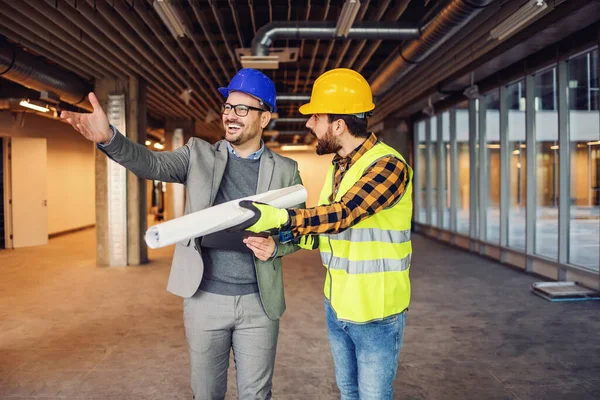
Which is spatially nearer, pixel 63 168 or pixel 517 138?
pixel 517 138

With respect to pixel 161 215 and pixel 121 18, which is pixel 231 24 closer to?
pixel 121 18

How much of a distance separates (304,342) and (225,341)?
2465 millimetres

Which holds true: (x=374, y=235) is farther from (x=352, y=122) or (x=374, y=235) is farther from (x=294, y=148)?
(x=294, y=148)

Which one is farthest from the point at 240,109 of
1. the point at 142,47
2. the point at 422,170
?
the point at 422,170

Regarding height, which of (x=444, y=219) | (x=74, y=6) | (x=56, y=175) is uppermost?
(x=74, y=6)

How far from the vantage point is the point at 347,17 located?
502cm

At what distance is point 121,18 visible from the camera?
19.1 ft

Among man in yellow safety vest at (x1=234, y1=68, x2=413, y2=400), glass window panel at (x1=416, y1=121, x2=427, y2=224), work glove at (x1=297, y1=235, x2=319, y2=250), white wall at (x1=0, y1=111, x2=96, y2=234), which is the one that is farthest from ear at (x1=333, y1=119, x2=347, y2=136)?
glass window panel at (x1=416, y1=121, x2=427, y2=224)

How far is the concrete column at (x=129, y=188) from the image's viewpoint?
820 cm

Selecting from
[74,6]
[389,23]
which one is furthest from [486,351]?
[74,6]

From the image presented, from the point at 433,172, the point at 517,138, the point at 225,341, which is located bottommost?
the point at 225,341

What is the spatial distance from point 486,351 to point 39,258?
8332 millimetres

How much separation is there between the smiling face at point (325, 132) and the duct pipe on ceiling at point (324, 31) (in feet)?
14.1

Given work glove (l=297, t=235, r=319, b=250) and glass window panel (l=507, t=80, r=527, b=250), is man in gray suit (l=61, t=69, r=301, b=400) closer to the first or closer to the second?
work glove (l=297, t=235, r=319, b=250)
